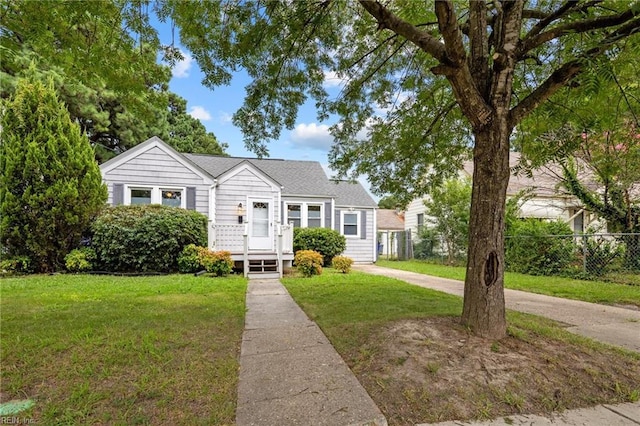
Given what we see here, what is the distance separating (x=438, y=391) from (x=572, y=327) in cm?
328

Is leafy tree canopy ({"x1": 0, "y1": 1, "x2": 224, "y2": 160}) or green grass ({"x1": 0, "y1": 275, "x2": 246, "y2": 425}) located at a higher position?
leafy tree canopy ({"x1": 0, "y1": 1, "x2": 224, "y2": 160})

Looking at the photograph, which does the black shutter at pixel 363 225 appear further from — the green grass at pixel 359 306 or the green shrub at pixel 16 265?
the green shrub at pixel 16 265

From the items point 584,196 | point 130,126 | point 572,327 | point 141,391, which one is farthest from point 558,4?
point 130,126

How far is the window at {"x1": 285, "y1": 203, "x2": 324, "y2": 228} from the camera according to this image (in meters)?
15.1

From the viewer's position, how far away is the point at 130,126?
2000 cm

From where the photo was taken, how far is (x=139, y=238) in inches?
384

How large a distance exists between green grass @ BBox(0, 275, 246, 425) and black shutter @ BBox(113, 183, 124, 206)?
560 centimetres

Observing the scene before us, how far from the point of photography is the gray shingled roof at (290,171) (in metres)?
15.1

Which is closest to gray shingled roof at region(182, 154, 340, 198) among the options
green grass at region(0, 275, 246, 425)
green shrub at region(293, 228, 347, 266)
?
green shrub at region(293, 228, 347, 266)

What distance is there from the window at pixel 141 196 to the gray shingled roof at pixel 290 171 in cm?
302

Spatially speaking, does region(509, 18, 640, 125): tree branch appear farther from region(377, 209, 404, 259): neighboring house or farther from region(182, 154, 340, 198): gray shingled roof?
region(377, 209, 404, 259): neighboring house

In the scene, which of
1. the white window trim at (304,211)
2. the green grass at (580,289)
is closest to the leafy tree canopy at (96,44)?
the green grass at (580,289)

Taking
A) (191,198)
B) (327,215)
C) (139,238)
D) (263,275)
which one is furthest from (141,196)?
(327,215)

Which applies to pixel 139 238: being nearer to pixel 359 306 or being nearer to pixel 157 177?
pixel 157 177
